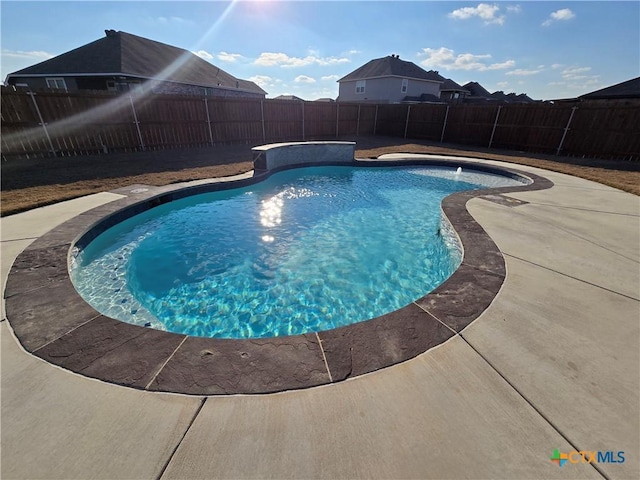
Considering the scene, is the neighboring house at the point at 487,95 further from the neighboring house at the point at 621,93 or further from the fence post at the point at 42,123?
the fence post at the point at 42,123

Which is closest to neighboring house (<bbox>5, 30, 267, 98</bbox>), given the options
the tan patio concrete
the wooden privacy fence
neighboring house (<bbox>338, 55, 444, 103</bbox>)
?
the wooden privacy fence

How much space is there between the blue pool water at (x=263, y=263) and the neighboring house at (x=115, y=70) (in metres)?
17.2

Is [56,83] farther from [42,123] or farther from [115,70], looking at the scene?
[42,123]

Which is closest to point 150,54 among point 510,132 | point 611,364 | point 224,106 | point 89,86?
point 89,86

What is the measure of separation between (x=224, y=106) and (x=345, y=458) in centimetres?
1556

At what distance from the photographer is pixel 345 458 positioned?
1.48m

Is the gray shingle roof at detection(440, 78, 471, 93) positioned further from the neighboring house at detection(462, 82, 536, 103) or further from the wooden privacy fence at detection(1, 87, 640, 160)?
the wooden privacy fence at detection(1, 87, 640, 160)

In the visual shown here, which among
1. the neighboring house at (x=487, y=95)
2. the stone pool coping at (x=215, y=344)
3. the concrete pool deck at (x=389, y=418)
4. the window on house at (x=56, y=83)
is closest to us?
the concrete pool deck at (x=389, y=418)

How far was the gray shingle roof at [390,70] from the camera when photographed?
30219 mm

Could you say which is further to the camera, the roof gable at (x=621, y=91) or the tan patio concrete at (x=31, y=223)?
the roof gable at (x=621, y=91)

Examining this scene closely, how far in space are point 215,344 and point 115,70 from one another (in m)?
22.5

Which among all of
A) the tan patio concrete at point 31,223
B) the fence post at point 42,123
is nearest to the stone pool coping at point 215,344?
the tan patio concrete at point 31,223

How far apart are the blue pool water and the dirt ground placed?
1.91 meters

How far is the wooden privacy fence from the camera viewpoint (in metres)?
9.94
